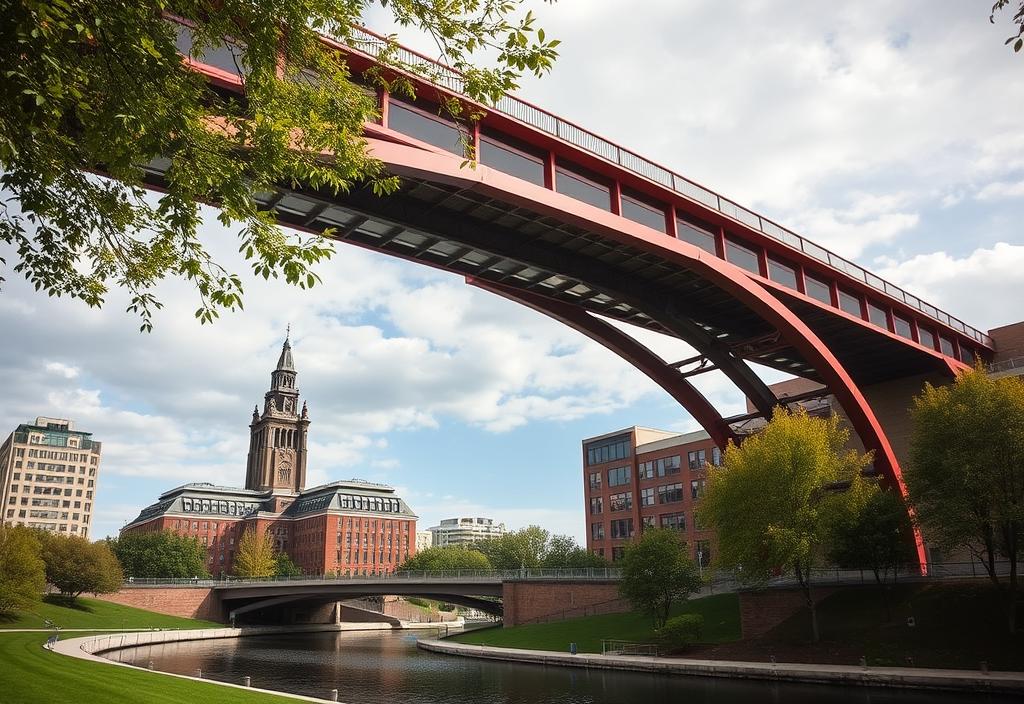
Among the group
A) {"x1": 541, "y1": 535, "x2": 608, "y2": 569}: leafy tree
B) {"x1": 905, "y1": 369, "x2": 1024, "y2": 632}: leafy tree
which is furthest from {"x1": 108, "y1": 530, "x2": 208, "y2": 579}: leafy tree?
{"x1": 905, "y1": 369, "x2": 1024, "y2": 632}: leafy tree

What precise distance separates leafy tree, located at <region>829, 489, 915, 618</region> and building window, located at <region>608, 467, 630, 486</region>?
41731mm

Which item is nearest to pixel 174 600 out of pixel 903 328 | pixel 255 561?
pixel 255 561

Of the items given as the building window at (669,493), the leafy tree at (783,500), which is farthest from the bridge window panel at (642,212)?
the building window at (669,493)

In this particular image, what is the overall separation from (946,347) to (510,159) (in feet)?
108

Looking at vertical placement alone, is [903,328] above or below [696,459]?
above

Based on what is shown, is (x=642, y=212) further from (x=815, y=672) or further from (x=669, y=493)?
(x=669, y=493)

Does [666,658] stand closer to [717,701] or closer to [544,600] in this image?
[717,701]

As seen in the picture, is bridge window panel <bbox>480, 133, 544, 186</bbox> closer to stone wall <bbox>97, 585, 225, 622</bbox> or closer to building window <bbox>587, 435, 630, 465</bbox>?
building window <bbox>587, 435, 630, 465</bbox>

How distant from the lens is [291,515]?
13162 centimetres

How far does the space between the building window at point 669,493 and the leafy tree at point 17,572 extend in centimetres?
4991

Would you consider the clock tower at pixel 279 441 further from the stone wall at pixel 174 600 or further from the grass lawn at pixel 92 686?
the grass lawn at pixel 92 686

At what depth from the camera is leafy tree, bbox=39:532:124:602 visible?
60.6 meters

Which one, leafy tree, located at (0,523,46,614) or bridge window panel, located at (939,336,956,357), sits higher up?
bridge window panel, located at (939,336,956,357)

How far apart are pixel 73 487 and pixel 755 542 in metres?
143
